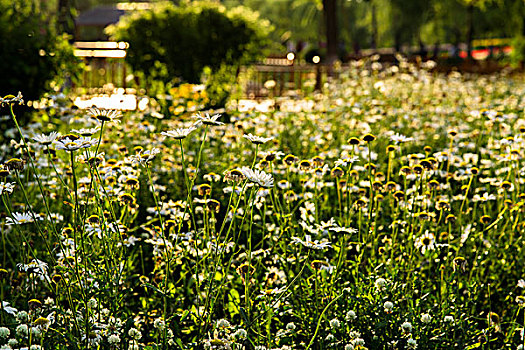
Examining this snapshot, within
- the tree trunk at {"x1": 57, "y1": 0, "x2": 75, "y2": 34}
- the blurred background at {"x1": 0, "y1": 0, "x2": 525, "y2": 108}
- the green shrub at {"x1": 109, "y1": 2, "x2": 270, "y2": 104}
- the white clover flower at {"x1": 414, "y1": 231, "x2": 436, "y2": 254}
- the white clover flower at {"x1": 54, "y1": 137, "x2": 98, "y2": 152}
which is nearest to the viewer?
the white clover flower at {"x1": 54, "y1": 137, "x2": 98, "y2": 152}

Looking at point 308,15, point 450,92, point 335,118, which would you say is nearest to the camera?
point 335,118

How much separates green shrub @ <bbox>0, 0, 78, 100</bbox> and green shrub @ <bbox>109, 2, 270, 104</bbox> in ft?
10.0

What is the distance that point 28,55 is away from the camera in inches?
254

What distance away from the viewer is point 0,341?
2746 millimetres

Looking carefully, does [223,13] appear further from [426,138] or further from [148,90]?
[426,138]

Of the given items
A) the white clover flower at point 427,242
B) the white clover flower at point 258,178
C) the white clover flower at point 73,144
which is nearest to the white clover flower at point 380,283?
the white clover flower at point 427,242

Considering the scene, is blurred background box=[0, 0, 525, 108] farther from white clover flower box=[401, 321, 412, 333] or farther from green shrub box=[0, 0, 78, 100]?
white clover flower box=[401, 321, 412, 333]

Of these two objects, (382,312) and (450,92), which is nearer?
(382,312)

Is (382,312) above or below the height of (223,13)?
below

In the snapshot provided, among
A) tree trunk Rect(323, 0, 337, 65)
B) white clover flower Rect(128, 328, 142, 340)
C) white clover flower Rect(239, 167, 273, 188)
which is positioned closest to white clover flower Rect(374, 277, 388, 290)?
white clover flower Rect(239, 167, 273, 188)

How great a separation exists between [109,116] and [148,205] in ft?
7.76

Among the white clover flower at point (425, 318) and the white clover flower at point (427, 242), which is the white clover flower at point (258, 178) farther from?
the white clover flower at point (427, 242)

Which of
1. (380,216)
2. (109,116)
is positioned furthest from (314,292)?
(380,216)

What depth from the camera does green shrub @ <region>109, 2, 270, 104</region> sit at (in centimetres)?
999
